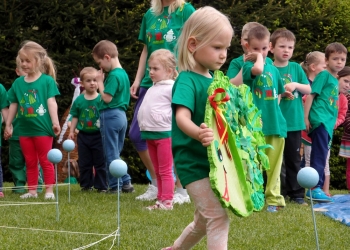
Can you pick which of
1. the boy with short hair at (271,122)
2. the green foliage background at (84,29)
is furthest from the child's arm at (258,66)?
the green foliage background at (84,29)

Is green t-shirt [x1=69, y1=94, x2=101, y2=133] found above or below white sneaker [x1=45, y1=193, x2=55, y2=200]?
above

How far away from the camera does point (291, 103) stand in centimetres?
771

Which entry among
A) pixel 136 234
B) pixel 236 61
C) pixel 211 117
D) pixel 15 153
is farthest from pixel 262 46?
pixel 15 153

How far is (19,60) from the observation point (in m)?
7.97

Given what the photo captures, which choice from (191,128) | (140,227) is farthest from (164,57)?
(191,128)

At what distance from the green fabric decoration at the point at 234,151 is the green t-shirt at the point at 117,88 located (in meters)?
4.06

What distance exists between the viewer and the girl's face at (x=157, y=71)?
6.89m

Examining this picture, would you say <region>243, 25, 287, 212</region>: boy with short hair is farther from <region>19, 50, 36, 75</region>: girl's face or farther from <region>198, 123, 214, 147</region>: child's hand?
<region>198, 123, 214, 147</region>: child's hand

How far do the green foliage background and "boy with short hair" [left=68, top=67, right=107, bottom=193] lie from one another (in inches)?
123

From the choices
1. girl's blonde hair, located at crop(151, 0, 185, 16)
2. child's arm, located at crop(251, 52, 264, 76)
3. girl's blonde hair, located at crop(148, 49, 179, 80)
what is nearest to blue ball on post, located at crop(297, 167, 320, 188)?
child's arm, located at crop(251, 52, 264, 76)

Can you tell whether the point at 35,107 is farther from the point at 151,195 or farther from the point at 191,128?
the point at 191,128

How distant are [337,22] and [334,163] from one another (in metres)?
2.76

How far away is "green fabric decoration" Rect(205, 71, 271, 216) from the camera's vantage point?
3783mm

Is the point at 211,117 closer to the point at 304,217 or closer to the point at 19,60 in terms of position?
the point at 304,217
